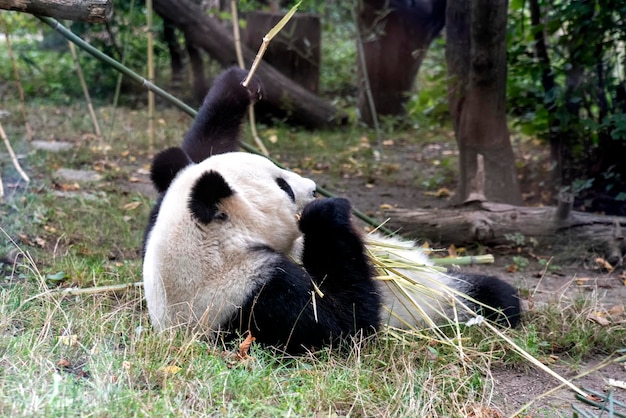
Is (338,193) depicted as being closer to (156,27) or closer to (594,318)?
(594,318)

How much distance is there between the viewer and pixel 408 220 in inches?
213

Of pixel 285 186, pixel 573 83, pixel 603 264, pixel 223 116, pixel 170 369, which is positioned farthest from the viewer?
pixel 573 83

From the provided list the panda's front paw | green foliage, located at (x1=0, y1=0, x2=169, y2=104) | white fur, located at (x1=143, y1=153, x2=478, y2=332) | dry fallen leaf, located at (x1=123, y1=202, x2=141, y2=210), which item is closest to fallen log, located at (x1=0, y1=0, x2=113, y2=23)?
white fur, located at (x1=143, y1=153, x2=478, y2=332)

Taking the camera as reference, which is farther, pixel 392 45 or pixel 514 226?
pixel 392 45

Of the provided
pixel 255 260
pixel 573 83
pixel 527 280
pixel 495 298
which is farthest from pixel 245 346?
pixel 573 83

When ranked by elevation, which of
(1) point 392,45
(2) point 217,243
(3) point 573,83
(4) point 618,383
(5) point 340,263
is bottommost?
(4) point 618,383

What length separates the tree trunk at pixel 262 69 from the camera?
955cm

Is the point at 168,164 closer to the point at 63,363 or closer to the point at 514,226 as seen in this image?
the point at 63,363

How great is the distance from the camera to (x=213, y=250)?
3242 millimetres

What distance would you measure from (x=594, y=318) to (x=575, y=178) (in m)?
2.63

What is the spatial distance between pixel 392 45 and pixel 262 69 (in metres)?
1.73

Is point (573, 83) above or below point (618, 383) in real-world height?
above

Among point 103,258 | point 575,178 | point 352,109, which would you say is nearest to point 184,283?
point 103,258

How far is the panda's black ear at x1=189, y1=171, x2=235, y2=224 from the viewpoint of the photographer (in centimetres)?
314
